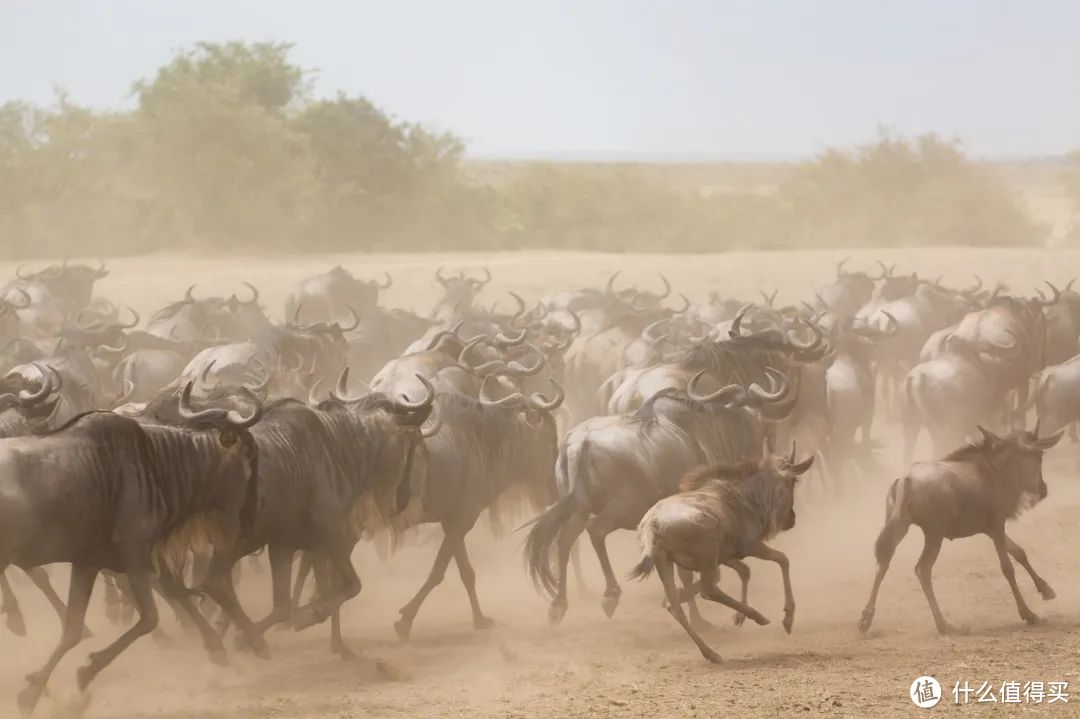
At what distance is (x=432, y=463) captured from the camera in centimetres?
952

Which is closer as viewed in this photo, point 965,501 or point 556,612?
point 965,501

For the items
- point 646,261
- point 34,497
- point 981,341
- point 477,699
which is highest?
point 646,261

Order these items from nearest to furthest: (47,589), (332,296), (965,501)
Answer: (965,501) → (47,589) → (332,296)

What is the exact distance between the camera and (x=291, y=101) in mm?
40562

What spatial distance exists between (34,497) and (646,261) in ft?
74.6

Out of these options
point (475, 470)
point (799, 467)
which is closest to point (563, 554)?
point (475, 470)

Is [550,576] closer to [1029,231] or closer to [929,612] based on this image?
[929,612]

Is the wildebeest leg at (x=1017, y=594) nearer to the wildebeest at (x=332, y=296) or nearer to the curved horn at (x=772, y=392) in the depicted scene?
the curved horn at (x=772, y=392)

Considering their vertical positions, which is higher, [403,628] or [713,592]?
[713,592]

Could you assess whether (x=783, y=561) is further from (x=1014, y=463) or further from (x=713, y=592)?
(x=1014, y=463)

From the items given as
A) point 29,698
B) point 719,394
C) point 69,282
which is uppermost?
point 69,282

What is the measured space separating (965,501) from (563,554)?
8.00ft

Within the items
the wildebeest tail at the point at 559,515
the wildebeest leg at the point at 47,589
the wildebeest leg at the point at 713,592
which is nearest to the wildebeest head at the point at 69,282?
the wildebeest leg at the point at 47,589

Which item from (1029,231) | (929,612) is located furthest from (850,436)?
(1029,231)
